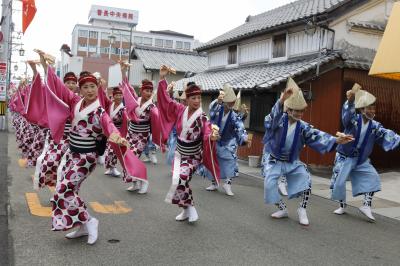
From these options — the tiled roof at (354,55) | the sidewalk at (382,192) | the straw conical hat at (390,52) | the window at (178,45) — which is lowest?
the sidewalk at (382,192)

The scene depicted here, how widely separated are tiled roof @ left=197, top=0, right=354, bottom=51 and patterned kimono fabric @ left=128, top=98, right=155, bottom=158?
636 cm

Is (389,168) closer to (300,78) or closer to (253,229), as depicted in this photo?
(300,78)

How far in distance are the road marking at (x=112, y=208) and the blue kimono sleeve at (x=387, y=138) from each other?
4.07 meters

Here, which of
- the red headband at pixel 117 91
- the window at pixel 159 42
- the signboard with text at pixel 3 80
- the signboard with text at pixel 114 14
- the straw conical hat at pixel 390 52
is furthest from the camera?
the window at pixel 159 42

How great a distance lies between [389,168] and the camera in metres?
13.3

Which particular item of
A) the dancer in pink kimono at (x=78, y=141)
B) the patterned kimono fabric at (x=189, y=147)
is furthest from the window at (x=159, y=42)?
the dancer in pink kimono at (x=78, y=141)

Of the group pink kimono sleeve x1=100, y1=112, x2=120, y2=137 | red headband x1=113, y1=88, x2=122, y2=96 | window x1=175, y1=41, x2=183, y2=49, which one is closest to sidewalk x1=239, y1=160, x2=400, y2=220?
red headband x1=113, y1=88, x2=122, y2=96

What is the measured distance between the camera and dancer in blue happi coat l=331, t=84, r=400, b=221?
6.89 meters

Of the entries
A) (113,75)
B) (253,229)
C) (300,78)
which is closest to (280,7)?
(300,78)

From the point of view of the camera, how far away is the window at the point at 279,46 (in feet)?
48.5

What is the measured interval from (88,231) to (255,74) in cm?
1087

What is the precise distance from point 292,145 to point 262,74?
27.0ft

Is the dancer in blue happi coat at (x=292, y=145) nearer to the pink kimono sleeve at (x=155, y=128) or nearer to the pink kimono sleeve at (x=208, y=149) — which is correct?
the pink kimono sleeve at (x=208, y=149)

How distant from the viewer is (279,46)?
1505cm
